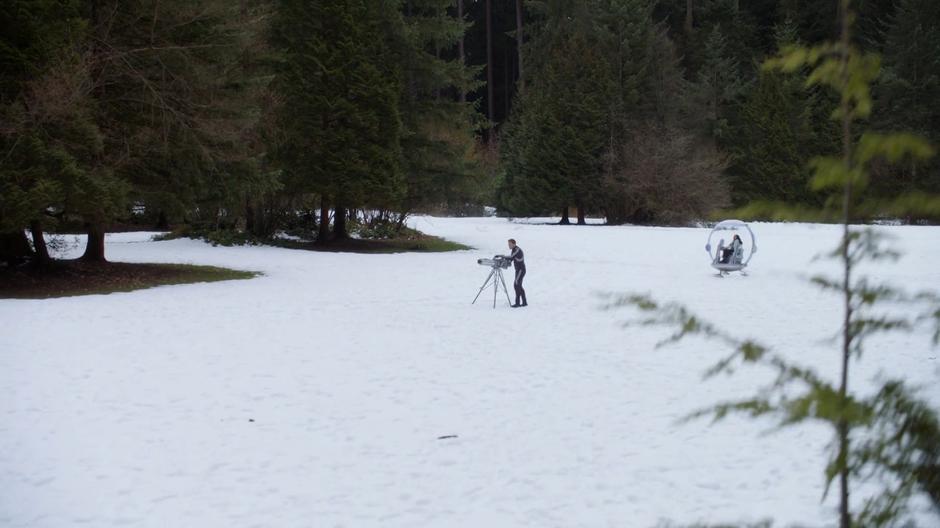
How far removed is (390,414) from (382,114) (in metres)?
20.9

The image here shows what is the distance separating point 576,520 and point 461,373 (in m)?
4.54

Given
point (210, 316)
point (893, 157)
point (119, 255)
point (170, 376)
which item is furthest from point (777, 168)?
point (893, 157)

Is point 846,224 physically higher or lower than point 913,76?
lower

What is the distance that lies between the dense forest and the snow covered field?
2.51m

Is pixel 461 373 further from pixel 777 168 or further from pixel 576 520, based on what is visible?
pixel 777 168

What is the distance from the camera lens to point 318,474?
6.27 meters

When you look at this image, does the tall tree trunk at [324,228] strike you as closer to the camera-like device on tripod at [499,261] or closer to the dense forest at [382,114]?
the dense forest at [382,114]

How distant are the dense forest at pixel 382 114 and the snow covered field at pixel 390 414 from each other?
8.24ft

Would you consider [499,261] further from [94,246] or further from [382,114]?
[382,114]

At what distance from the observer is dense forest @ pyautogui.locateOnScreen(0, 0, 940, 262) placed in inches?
625

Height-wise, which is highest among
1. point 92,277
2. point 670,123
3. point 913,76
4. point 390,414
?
point 913,76

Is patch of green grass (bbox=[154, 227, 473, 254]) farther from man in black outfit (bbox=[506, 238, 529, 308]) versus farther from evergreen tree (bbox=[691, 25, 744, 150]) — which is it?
evergreen tree (bbox=[691, 25, 744, 150])

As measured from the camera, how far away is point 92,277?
1852 cm

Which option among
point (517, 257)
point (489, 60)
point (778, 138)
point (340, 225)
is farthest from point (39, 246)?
point (489, 60)
